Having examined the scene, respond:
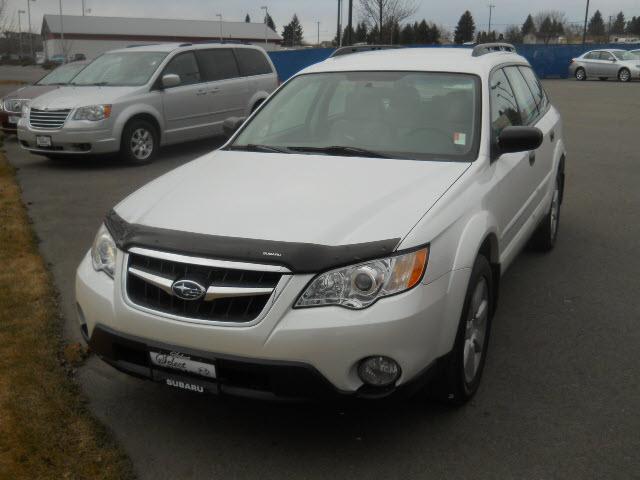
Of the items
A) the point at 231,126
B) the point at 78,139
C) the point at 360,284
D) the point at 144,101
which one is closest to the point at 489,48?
the point at 231,126

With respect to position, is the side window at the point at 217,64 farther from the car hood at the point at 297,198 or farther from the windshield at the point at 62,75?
the car hood at the point at 297,198

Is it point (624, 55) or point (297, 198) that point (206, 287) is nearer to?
point (297, 198)

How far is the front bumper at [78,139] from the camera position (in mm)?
10469

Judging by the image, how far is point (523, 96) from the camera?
17.9 ft

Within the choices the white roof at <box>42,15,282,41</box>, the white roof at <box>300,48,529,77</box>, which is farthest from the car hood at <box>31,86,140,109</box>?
the white roof at <box>42,15,282,41</box>

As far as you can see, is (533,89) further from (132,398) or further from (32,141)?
(32,141)

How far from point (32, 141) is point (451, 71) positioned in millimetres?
8060

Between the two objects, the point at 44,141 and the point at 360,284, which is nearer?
the point at 360,284

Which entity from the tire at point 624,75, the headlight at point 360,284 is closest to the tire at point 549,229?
the headlight at point 360,284

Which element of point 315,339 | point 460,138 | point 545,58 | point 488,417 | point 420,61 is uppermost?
point 420,61

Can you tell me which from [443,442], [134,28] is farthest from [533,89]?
[134,28]

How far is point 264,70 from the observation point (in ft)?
43.6

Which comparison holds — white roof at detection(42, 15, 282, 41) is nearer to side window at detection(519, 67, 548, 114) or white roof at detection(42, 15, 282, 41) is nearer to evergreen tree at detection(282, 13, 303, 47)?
evergreen tree at detection(282, 13, 303, 47)

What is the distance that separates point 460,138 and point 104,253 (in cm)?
209
